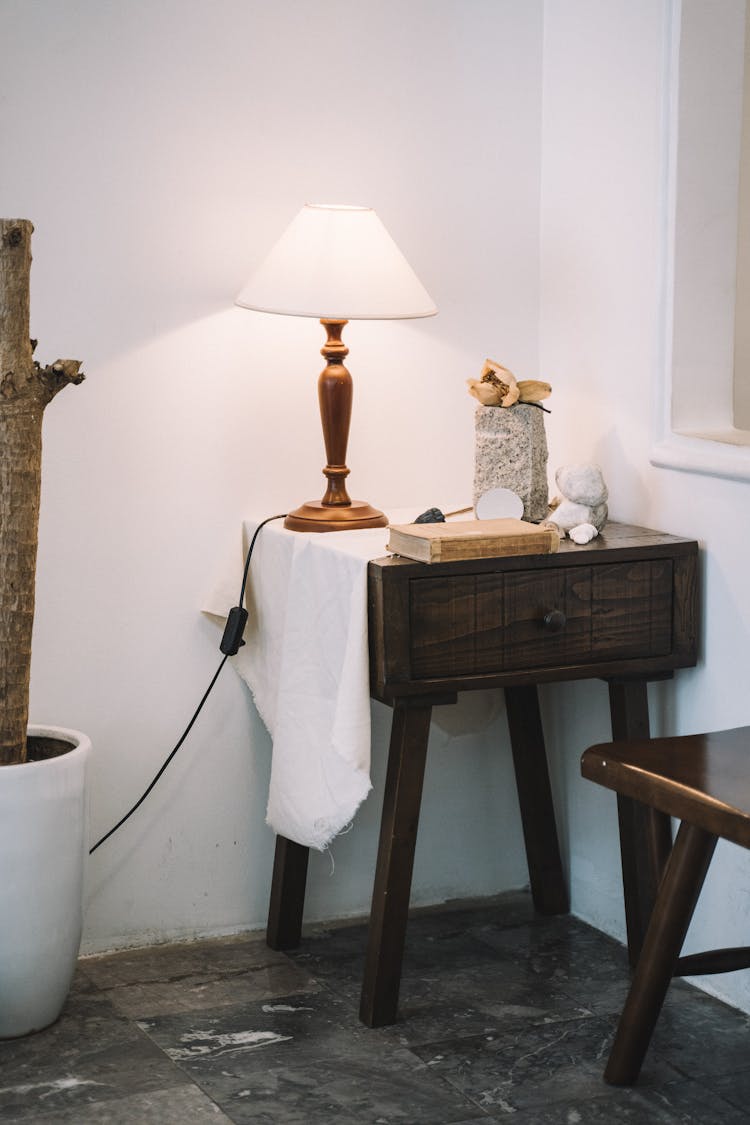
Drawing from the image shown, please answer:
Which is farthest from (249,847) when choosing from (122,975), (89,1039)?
(89,1039)

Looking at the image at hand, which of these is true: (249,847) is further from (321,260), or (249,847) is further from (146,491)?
(321,260)

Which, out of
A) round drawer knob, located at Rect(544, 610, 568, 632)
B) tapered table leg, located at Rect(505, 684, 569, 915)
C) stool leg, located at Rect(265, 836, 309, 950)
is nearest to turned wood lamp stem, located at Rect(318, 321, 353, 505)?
round drawer knob, located at Rect(544, 610, 568, 632)

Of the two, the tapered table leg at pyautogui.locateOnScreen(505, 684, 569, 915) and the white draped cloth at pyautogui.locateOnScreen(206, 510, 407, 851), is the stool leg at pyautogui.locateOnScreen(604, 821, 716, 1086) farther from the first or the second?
the tapered table leg at pyautogui.locateOnScreen(505, 684, 569, 915)

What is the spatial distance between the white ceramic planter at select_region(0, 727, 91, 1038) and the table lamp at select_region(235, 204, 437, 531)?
58cm

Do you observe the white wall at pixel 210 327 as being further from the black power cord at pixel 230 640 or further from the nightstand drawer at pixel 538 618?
the nightstand drawer at pixel 538 618

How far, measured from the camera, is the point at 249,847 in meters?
2.58

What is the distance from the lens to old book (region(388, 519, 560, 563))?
6.77 ft

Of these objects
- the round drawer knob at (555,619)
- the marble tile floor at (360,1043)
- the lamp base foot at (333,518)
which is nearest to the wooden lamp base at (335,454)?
the lamp base foot at (333,518)

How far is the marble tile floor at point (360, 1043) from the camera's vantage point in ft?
6.29

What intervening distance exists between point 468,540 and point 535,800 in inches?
29.2

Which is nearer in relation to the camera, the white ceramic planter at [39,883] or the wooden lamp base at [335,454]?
the white ceramic planter at [39,883]

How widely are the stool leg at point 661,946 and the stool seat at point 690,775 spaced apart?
0.27ft

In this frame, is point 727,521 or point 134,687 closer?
point 727,521

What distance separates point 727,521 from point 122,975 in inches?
49.3
